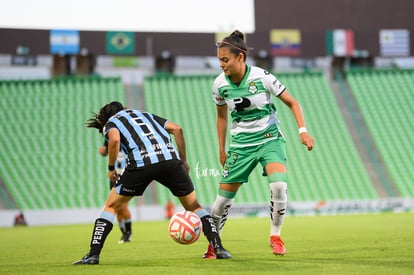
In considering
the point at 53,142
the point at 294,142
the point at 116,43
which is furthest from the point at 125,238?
the point at 116,43

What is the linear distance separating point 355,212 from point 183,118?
10.7m

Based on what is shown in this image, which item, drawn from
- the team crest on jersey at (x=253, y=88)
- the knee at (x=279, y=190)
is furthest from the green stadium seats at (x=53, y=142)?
the team crest on jersey at (x=253, y=88)

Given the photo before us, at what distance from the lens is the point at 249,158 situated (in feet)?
28.6

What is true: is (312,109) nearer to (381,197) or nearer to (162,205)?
(381,197)

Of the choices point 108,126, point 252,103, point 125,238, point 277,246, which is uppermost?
point 252,103

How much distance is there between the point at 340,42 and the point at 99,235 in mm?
33603

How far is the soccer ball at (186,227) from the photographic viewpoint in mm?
8805

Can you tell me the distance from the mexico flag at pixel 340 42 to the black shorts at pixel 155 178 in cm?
3266

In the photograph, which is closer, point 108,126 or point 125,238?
point 108,126

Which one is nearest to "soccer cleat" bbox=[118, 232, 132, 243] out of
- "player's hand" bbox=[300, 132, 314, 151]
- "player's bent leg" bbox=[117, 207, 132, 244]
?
"player's bent leg" bbox=[117, 207, 132, 244]

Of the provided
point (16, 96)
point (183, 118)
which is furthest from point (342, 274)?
point (16, 96)

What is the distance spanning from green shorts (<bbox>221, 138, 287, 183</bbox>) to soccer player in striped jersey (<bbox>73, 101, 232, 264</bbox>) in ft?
1.85

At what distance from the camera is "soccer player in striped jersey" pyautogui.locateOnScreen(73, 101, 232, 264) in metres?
8.36

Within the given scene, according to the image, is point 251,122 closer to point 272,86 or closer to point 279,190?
point 272,86
